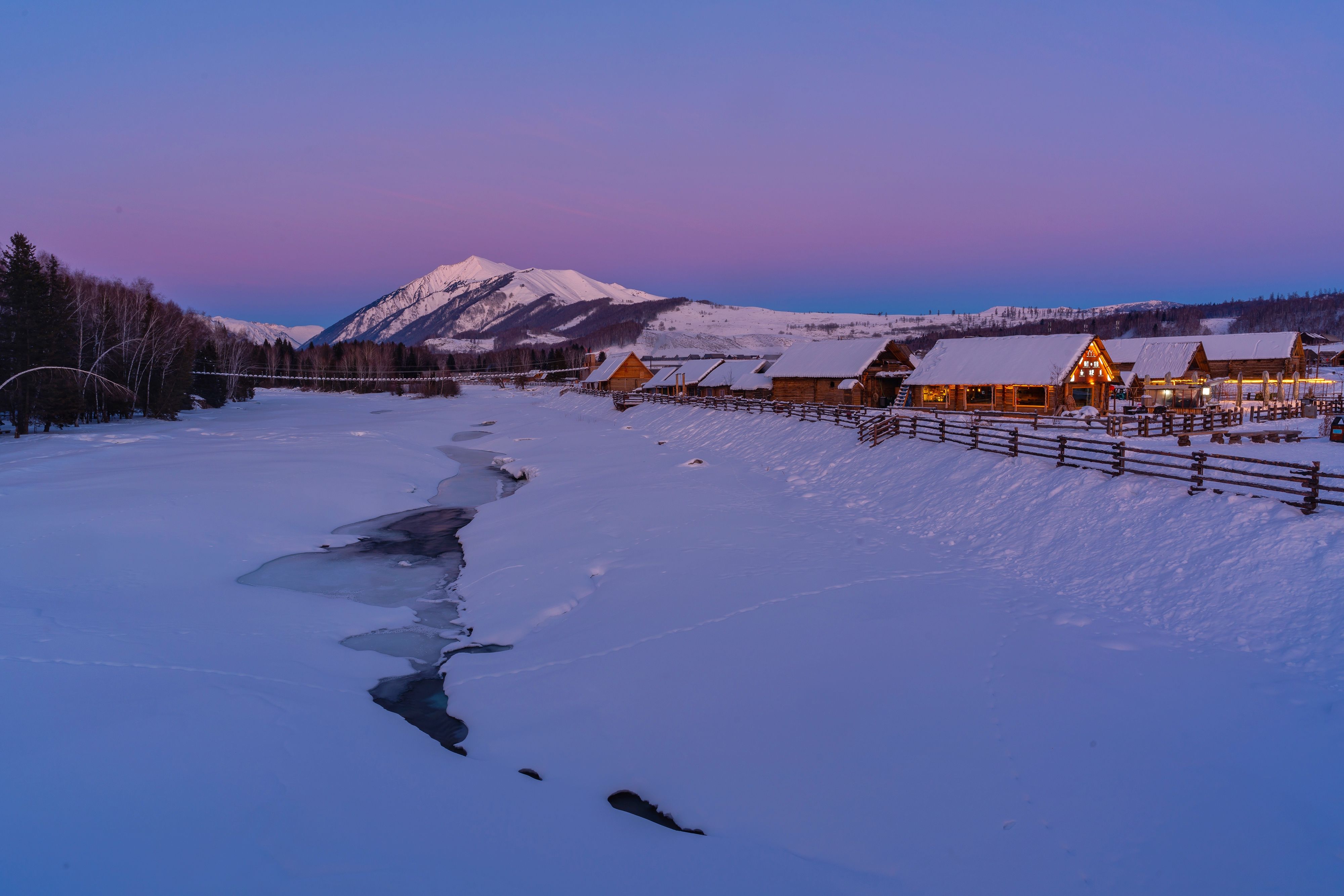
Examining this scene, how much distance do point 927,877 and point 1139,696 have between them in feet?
15.2

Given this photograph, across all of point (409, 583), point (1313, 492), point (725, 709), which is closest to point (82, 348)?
point (409, 583)

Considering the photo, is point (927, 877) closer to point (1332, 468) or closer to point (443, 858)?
point (443, 858)

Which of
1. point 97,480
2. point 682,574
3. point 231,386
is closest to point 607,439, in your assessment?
point 97,480

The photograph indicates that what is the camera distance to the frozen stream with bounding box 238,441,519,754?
407 inches

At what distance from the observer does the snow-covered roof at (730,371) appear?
74.7 meters

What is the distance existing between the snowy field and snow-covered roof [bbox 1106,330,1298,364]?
4824 cm

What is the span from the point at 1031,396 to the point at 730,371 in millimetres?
39091

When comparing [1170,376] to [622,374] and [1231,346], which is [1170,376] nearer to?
[1231,346]

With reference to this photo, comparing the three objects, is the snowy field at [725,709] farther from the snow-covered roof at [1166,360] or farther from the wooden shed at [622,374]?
the wooden shed at [622,374]

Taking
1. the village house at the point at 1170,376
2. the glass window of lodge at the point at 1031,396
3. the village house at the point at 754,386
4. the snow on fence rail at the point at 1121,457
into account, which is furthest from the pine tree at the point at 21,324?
the village house at the point at 1170,376

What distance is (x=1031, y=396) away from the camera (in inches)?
1652

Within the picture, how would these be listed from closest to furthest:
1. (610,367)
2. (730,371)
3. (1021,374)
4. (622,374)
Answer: (1021,374)
(730,371)
(610,367)
(622,374)

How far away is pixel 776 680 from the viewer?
31.9 ft

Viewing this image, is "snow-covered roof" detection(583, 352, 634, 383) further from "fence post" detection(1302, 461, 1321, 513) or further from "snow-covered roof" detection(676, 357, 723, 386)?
"fence post" detection(1302, 461, 1321, 513)
